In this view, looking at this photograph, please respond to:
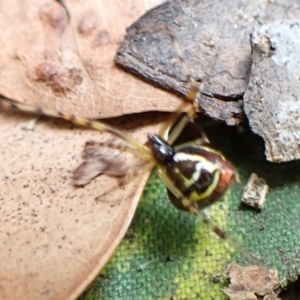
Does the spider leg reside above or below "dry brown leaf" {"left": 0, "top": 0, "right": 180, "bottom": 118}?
below

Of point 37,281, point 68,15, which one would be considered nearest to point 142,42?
point 68,15

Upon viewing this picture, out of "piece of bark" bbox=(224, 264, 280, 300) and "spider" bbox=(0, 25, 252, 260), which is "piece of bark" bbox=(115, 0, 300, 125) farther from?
"piece of bark" bbox=(224, 264, 280, 300)

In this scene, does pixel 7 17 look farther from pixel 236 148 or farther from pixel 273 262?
pixel 273 262

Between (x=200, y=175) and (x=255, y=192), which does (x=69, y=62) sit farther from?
(x=255, y=192)

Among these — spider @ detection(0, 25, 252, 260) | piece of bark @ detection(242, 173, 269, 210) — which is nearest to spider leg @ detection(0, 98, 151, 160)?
spider @ detection(0, 25, 252, 260)

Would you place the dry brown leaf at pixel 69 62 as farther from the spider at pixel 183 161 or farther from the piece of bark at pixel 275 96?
the piece of bark at pixel 275 96

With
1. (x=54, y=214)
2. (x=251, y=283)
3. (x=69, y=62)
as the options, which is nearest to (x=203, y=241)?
(x=251, y=283)

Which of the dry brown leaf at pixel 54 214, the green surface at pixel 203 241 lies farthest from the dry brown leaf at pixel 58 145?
the green surface at pixel 203 241
